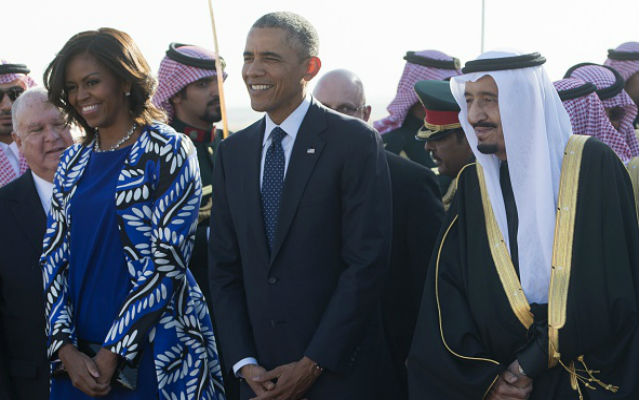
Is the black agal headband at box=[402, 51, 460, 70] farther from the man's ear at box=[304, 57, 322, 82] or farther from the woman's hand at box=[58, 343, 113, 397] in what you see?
the woman's hand at box=[58, 343, 113, 397]

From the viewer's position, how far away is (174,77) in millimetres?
5305

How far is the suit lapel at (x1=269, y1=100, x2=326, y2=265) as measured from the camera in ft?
10.4

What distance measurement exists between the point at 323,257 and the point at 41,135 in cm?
203

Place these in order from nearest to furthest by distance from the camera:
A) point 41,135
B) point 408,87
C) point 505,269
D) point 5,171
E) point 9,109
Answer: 1. point 505,269
2. point 41,135
3. point 5,171
4. point 9,109
5. point 408,87

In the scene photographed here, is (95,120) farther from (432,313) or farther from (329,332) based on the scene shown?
(432,313)

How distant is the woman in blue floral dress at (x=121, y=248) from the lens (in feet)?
11.1

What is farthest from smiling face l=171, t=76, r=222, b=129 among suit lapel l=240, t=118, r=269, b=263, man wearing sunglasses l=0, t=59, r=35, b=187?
suit lapel l=240, t=118, r=269, b=263

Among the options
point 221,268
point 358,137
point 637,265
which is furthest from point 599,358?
point 221,268

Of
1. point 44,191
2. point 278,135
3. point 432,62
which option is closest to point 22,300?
point 44,191

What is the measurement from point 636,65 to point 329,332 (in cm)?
520

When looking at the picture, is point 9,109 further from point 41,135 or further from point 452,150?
point 452,150

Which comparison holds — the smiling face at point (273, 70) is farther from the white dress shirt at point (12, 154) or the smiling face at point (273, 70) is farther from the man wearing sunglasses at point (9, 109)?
the white dress shirt at point (12, 154)

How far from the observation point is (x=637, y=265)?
116 inches

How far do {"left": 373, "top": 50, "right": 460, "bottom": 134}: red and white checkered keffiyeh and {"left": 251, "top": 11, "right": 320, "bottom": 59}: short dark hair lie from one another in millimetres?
3336
